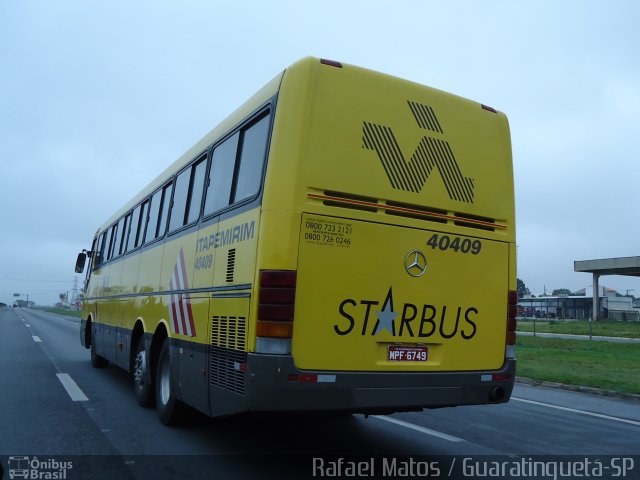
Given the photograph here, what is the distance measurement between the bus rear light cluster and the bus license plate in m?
0.99

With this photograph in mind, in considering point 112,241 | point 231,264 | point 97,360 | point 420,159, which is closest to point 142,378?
point 231,264

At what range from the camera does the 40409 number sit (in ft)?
17.7

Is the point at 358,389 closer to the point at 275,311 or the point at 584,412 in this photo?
the point at 275,311

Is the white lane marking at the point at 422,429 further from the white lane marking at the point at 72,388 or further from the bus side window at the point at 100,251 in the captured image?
the bus side window at the point at 100,251

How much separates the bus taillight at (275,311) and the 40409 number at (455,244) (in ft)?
4.98

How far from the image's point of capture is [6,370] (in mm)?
11883

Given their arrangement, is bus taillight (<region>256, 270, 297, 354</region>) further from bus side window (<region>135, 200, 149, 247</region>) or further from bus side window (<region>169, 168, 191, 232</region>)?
bus side window (<region>135, 200, 149, 247</region>)

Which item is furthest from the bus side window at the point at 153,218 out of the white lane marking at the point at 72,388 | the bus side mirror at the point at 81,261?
the bus side mirror at the point at 81,261

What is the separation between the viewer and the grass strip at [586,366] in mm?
11803

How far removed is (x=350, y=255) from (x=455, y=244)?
119 centimetres

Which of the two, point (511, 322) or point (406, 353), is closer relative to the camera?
point (406, 353)

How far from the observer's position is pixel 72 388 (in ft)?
32.3

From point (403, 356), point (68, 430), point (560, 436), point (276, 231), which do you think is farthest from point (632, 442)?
point (68, 430)

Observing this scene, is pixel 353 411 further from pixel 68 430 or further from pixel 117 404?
pixel 117 404
